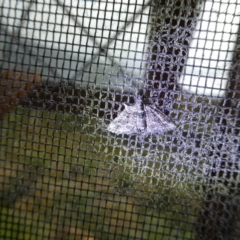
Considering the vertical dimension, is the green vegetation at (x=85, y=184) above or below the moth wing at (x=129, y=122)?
below

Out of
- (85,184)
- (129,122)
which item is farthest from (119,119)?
(85,184)

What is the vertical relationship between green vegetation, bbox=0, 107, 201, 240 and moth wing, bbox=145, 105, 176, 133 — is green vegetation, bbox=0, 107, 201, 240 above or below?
below

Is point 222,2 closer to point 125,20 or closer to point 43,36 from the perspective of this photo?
point 125,20

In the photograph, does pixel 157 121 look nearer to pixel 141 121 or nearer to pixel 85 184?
pixel 141 121

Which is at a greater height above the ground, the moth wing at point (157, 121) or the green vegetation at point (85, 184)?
the moth wing at point (157, 121)

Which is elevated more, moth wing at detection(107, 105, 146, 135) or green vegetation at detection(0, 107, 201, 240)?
moth wing at detection(107, 105, 146, 135)
